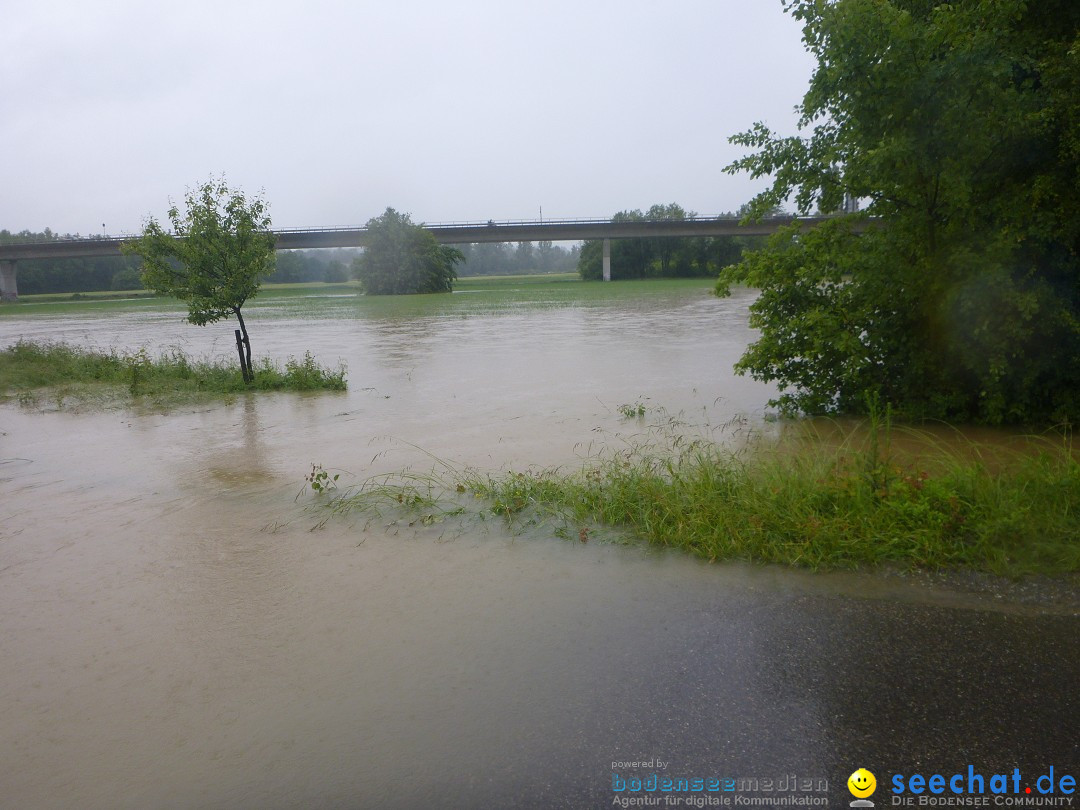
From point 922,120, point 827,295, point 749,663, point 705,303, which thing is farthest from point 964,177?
point 705,303

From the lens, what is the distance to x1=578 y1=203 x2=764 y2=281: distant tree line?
311 feet

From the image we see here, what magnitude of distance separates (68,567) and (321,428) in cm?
580

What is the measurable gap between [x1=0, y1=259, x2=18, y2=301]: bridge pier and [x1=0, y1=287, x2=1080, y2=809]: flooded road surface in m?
88.6

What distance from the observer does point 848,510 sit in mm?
6293

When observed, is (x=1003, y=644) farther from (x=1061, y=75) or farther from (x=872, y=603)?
(x=1061, y=75)

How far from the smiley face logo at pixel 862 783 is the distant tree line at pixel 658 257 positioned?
92616 mm

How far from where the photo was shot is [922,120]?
9391mm

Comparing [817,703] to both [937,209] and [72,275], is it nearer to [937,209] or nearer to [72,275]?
[937,209]

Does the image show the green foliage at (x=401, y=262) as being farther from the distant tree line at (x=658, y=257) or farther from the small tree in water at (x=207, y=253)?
the small tree in water at (x=207, y=253)

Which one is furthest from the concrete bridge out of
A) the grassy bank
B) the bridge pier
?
the grassy bank

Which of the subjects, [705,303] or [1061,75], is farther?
[705,303]

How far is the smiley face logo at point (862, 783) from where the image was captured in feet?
11.2

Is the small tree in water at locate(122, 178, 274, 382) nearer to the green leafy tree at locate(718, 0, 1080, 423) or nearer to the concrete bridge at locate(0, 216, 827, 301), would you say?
the green leafy tree at locate(718, 0, 1080, 423)

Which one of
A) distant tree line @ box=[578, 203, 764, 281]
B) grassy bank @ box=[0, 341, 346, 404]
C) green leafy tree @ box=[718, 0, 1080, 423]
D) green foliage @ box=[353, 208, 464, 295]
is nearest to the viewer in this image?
green leafy tree @ box=[718, 0, 1080, 423]
